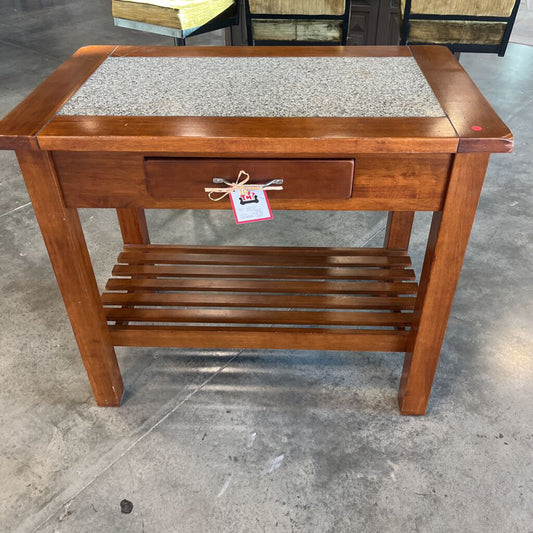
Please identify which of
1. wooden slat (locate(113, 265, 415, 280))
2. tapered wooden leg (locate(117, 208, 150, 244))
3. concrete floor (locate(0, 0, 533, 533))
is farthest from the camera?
tapered wooden leg (locate(117, 208, 150, 244))

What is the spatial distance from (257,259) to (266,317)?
0.31m

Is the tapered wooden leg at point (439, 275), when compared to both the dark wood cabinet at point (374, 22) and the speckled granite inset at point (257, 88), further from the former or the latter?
the dark wood cabinet at point (374, 22)

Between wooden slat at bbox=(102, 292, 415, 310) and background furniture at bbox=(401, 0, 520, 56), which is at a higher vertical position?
background furniture at bbox=(401, 0, 520, 56)

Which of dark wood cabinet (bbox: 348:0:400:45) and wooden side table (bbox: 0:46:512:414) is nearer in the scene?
wooden side table (bbox: 0:46:512:414)

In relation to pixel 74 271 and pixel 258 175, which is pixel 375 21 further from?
pixel 74 271

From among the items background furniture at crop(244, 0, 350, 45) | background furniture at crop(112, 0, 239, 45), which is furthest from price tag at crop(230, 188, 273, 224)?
background furniture at crop(244, 0, 350, 45)

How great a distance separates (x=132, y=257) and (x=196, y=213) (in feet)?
2.61

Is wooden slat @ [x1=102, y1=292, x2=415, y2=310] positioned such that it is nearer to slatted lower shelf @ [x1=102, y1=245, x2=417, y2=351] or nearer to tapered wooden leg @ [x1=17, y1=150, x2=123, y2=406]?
slatted lower shelf @ [x1=102, y1=245, x2=417, y2=351]

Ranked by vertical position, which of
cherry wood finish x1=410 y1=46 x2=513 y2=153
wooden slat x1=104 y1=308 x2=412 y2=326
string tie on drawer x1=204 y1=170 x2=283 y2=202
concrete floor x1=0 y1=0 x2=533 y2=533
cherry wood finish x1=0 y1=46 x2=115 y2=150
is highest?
cherry wood finish x1=0 y1=46 x2=115 y2=150

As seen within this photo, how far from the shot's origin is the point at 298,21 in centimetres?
222

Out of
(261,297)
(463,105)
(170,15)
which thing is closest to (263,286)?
(261,297)

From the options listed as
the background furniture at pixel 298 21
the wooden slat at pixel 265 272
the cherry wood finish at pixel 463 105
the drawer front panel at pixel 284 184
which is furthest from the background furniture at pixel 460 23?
the drawer front panel at pixel 284 184

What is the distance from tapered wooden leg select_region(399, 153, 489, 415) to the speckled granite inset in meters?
0.17

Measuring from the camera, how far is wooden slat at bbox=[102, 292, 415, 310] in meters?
1.61
